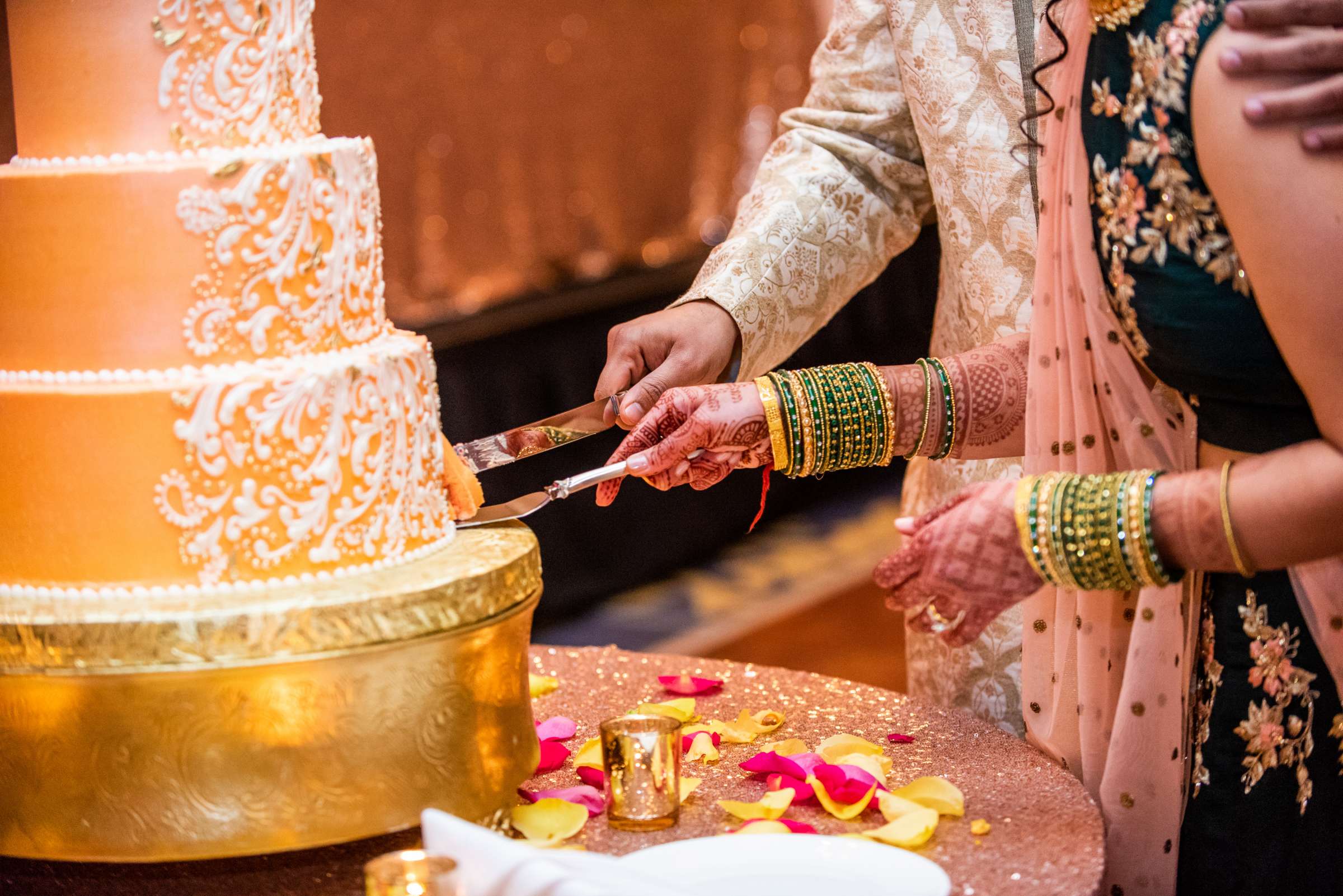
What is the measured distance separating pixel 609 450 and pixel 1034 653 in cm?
290

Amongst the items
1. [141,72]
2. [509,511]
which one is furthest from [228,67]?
[509,511]

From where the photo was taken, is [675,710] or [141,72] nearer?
[141,72]

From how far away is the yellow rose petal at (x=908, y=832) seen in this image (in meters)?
1.35

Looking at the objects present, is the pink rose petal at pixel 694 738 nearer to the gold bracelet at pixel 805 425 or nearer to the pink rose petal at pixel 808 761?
the pink rose petal at pixel 808 761

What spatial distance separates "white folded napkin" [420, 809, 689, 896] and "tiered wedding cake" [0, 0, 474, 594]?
0.33 meters

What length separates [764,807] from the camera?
1.45 m

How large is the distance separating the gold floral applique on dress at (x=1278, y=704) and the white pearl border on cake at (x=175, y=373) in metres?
0.92

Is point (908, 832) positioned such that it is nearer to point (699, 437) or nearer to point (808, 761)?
point (808, 761)

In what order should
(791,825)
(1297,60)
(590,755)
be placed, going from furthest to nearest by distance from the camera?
(590,755), (791,825), (1297,60)

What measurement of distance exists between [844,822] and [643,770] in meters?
0.21

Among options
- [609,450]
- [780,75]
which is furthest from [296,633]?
[780,75]

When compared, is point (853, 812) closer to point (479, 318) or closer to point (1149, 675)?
point (1149, 675)

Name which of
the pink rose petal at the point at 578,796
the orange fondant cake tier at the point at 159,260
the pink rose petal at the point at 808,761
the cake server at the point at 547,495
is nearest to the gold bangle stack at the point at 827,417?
the cake server at the point at 547,495

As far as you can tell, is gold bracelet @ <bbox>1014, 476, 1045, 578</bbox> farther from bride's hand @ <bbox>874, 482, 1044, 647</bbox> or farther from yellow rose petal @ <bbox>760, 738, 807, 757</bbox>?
yellow rose petal @ <bbox>760, 738, 807, 757</bbox>
